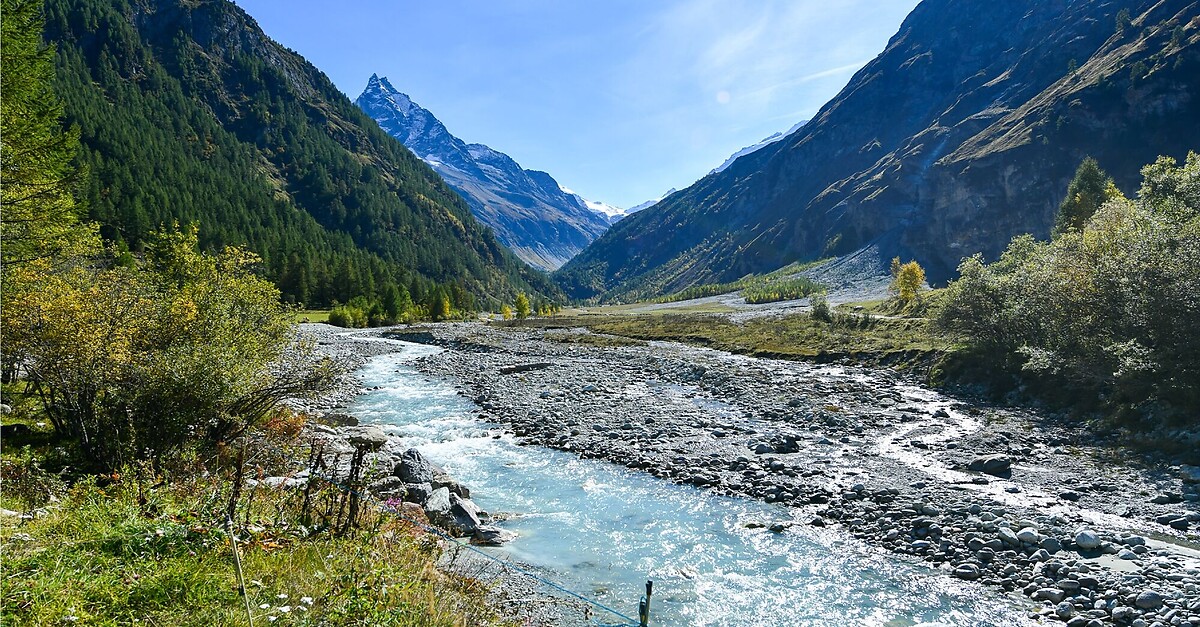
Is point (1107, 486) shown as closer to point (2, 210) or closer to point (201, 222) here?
point (2, 210)

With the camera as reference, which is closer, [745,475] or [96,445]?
[96,445]

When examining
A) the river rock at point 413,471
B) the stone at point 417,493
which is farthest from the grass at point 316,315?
the stone at point 417,493

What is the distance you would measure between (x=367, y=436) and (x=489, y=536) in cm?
1038

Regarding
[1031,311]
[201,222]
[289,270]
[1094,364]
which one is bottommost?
[1094,364]

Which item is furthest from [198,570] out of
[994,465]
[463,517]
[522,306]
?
[522,306]

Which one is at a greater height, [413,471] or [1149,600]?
[413,471]

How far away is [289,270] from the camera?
108 meters

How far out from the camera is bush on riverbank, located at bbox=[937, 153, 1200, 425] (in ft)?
64.1

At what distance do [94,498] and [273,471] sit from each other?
17.3ft

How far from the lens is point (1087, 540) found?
39.2 ft

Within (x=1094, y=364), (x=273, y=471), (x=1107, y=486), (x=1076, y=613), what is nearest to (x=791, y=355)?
(x=1094, y=364)

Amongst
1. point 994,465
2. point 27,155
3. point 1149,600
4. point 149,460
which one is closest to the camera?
point 149,460

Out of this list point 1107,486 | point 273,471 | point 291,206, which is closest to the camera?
point 273,471

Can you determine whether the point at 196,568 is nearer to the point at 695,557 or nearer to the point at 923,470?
the point at 695,557
